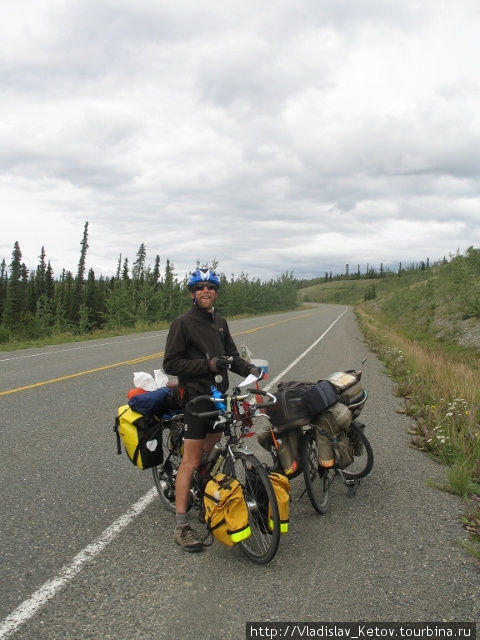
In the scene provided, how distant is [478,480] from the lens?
4.56 meters

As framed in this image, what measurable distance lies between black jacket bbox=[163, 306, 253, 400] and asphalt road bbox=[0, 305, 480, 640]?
126 centimetres

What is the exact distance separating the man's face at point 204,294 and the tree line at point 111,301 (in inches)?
792

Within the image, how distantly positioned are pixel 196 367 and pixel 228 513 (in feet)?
3.50

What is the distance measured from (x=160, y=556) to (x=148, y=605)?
1.81 feet

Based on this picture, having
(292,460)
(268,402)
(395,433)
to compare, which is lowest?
(395,433)

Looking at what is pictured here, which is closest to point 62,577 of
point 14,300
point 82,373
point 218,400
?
point 218,400

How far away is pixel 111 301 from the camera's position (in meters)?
42.8

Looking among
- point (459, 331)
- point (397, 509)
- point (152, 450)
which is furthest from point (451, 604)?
point (459, 331)

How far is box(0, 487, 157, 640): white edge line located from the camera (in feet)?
8.28

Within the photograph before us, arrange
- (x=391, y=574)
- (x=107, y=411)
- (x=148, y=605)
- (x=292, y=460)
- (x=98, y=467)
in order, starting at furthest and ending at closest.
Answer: (x=107, y=411) → (x=98, y=467) → (x=292, y=460) → (x=391, y=574) → (x=148, y=605)

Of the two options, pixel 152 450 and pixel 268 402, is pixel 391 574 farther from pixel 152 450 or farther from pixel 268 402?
pixel 152 450

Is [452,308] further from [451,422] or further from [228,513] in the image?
[228,513]

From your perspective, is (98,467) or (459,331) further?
(459,331)

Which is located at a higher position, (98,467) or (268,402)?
(268,402)
